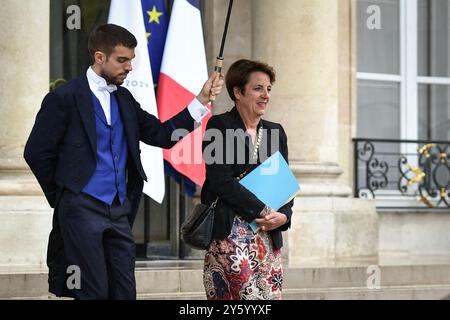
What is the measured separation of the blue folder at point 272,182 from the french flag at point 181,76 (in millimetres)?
4475

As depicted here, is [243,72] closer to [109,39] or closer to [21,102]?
[109,39]

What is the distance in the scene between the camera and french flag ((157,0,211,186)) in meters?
11.1

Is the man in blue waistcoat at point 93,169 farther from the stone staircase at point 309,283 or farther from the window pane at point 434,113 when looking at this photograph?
the window pane at point 434,113

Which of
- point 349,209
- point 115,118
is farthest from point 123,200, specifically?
point 349,209

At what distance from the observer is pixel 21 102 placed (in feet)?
33.8

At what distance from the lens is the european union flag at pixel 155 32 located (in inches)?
445

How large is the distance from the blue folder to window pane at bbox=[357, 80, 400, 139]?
23.0 feet

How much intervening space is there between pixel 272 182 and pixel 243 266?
473 millimetres

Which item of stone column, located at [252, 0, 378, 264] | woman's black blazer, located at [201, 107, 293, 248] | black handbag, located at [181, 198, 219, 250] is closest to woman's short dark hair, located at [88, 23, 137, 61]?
woman's black blazer, located at [201, 107, 293, 248]

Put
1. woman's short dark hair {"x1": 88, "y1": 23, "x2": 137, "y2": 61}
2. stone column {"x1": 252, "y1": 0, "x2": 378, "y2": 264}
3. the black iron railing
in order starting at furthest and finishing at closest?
the black iron railing → stone column {"x1": 252, "y1": 0, "x2": 378, "y2": 264} → woman's short dark hair {"x1": 88, "y1": 23, "x2": 137, "y2": 61}

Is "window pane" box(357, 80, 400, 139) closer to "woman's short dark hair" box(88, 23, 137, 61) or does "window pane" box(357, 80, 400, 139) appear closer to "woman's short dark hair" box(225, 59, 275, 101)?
"woman's short dark hair" box(225, 59, 275, 101)

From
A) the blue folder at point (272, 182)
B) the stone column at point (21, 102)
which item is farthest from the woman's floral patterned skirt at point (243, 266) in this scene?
the stone column at point (21, 102)
